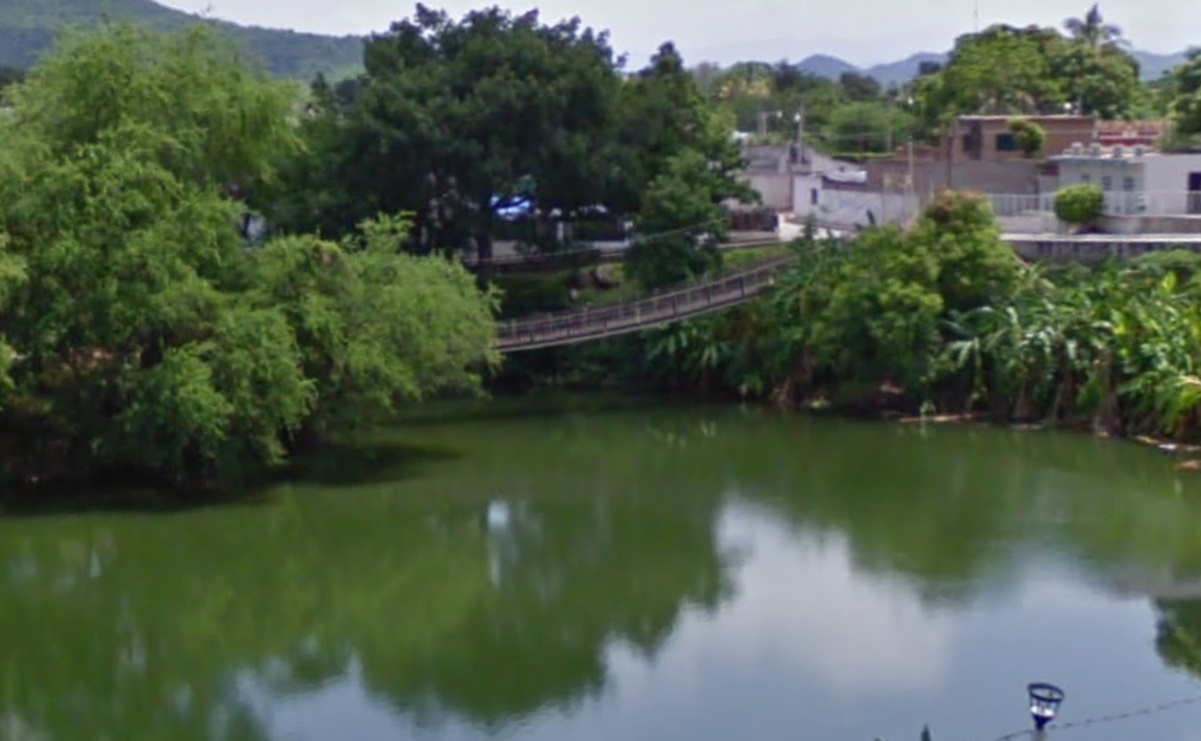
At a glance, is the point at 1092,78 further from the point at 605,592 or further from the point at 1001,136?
the point at 605,592

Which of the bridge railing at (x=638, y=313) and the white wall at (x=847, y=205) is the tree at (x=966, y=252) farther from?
the white wall at (x=847, y=205)

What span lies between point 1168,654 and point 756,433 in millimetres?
13778

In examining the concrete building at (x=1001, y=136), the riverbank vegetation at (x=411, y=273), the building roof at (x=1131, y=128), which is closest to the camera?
the riverbank vegetation at (x=411, y=273)

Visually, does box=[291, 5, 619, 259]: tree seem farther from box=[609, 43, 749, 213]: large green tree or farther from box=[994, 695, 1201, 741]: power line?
box=[994, 695, 1201, 741]: power line

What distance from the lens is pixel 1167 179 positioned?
115 ft

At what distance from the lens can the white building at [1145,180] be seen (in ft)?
112

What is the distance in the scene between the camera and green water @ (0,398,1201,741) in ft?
52.9

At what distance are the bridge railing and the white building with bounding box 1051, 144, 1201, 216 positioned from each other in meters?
6.98

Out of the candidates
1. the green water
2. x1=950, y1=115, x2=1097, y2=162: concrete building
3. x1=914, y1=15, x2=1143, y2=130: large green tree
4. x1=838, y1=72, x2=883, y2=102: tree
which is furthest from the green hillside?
the green water

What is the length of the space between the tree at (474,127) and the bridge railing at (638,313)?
3155mm

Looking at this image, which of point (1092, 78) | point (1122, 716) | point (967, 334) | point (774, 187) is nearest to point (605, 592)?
point (1122, 716)

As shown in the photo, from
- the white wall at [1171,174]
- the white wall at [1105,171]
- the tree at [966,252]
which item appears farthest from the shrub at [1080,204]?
the tree at [966,252]

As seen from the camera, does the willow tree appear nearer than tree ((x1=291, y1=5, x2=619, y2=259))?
Yes

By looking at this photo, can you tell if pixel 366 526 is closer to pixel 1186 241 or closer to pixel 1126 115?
pixel 1186 241
